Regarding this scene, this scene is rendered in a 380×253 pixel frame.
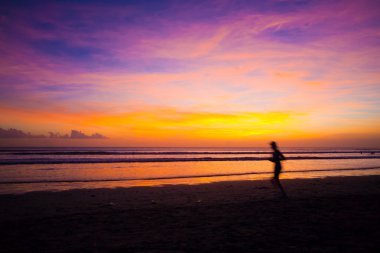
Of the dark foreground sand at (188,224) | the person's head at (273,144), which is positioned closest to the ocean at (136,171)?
the dark foreground sand at (188,224)

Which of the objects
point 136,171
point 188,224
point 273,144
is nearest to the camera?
point 188,224

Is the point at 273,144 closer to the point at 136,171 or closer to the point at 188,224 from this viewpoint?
the point at 188,224

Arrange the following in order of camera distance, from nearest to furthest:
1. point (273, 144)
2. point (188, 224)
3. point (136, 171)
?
point (188, 224) < point (273, 144) < point (136, 171)

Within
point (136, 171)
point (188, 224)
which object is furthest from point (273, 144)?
point (136, 171)

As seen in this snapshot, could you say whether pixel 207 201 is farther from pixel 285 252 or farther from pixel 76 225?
pixel 285 252

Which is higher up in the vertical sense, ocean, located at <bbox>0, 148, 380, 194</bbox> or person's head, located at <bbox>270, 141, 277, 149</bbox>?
person's head, located at <bbox>270, 141, 277, 149</bbox>

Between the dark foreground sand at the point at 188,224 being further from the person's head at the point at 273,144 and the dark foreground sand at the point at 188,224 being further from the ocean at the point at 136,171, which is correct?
the ocean at the point at 136,171

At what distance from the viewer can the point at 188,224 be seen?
7.95 metres

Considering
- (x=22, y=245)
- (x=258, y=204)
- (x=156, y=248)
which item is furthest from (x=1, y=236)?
(x=258, y=204)

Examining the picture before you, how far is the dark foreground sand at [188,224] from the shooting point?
6.16 m

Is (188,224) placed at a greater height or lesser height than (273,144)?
lesser

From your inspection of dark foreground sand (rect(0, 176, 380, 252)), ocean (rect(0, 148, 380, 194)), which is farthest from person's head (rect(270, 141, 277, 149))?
ocean (rect(0, 148, 380, 194))

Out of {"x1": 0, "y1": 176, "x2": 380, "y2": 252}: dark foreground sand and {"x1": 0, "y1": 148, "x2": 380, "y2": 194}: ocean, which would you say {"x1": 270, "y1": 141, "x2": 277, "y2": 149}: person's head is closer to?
{"x1": 0, "y1": 176, "x2": 380, "y2": 252}: dark foreground sand

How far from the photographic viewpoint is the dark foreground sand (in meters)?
6.16
